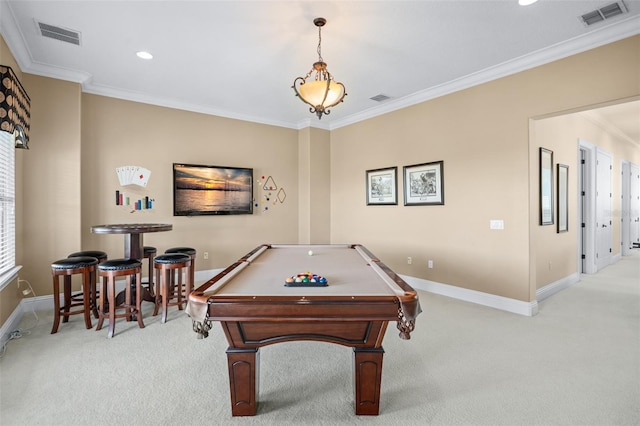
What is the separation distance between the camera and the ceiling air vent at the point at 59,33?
304cm

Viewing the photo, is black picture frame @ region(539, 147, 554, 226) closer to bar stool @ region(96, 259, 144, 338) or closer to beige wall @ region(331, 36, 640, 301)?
beige wall @ region(331, 36, 640, 301)

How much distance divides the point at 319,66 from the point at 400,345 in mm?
2523

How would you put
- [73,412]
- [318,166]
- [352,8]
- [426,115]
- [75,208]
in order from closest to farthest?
[73,412]
[352,8]
[75,208]
[426,115]
[318,166]

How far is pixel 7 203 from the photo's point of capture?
3289mm

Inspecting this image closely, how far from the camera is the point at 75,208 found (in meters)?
4.02

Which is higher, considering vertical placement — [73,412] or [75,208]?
[75,208]

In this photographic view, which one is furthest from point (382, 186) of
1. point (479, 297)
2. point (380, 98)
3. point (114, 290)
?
point (114, 290)

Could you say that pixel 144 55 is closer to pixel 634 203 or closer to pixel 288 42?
pixel 288 42

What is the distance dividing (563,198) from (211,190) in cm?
547

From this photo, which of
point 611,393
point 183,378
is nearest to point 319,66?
point 183,378

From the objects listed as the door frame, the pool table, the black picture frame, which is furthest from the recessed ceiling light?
the door frame

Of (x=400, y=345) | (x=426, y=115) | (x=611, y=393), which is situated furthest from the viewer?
(x=426, y=115)

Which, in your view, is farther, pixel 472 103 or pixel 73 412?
pixel 472 103

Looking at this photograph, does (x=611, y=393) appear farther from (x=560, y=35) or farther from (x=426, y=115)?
(x=426, y=115)
